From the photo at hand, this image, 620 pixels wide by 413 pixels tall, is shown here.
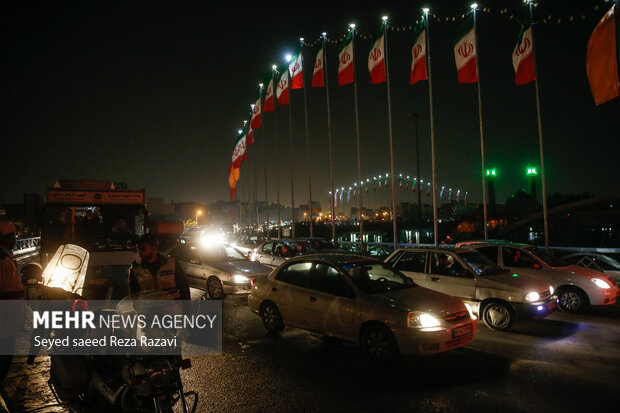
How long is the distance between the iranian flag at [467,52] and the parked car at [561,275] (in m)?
7.63

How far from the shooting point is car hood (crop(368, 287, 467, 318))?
5.71 m

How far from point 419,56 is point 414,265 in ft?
32.3

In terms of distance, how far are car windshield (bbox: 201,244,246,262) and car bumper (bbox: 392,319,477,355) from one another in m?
7.10

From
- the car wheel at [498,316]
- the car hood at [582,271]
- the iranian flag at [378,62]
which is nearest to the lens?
the car wheel at [498,316]

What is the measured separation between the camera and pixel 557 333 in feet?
24.0

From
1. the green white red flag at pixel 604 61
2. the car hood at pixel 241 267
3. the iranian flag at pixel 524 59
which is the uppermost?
the iranian flag at pixel 524 59

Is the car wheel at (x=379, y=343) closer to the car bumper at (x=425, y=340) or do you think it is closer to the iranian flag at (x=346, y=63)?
the car bumper at (x=425, y=340)

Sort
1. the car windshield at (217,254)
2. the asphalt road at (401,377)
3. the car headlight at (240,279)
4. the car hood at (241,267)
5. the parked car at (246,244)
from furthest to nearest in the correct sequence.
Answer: the parked car at (246,244), the car windshield at (217,254), the car hood at (241,267), the car headlight at (240,279), the asphalt road at (401,377)

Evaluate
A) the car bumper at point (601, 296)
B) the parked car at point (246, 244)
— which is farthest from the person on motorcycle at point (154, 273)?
the parked car at point (246, 244)

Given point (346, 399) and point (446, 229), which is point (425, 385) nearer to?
point (346, 399)

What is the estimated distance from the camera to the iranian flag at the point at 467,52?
1454 cm

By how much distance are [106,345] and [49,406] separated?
4.09 feet

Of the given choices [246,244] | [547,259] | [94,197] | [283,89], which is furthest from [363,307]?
[283,89]

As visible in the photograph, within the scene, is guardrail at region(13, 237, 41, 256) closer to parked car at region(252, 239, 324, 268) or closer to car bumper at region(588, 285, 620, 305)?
parked car at region(252, 239, 324, 268)
